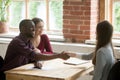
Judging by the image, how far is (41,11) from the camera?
19.6 feet

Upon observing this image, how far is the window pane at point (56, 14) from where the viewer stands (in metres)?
5.78

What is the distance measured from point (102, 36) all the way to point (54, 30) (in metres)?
2.67

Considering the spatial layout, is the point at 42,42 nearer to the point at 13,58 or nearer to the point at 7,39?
the point at 13,58

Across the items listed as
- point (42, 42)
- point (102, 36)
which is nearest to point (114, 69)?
point (102, 36)

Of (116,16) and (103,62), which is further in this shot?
(116,16)

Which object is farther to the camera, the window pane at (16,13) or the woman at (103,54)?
the window pane at (16,13)

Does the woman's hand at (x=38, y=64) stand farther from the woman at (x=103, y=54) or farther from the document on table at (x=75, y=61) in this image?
the woman at (x=103, y=54)

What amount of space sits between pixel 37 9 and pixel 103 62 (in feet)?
10.3

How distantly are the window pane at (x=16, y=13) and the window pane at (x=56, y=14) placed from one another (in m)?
0.66

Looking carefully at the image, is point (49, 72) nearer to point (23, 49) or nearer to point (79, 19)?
point (23, 49)

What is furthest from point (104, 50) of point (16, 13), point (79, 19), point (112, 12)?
point (16, 13)

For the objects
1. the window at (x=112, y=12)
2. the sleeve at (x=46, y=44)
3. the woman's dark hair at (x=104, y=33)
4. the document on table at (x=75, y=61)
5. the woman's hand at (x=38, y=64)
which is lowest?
the document on table at (x=75, y=61)

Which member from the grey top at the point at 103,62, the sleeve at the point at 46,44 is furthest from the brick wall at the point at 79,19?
the grey top at the point at 103,62

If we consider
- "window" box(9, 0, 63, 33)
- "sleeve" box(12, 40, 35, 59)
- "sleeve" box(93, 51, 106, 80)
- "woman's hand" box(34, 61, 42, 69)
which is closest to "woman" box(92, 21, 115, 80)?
"sleeve" box(93, 51, 106, 80)
